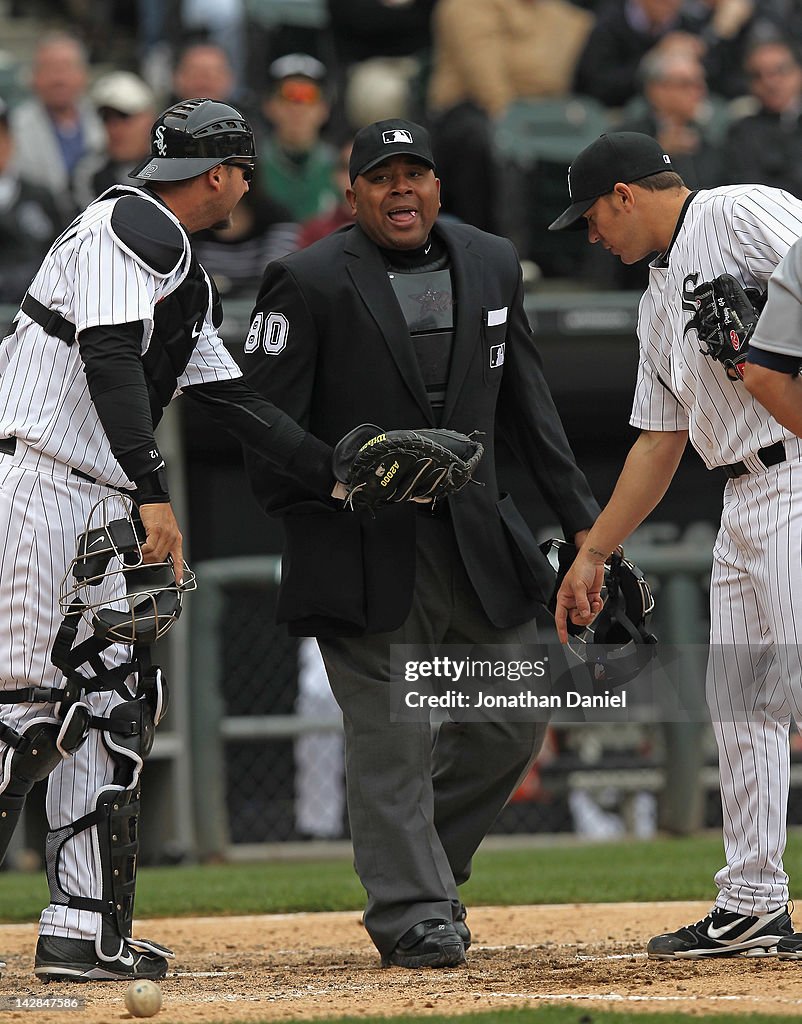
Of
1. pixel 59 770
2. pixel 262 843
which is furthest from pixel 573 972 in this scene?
pixel 262 843

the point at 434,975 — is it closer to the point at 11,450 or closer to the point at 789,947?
the point at 789,947

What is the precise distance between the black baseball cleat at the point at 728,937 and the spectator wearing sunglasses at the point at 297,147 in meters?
6.09

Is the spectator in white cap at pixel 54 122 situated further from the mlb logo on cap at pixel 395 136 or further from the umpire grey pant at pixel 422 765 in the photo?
the umpire grey pant at pixel 422 765

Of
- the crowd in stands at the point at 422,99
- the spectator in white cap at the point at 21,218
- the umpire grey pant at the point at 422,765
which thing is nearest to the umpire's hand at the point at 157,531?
the umpire grey pant at the point at 422,765

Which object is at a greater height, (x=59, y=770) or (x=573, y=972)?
(x=59, y=770)

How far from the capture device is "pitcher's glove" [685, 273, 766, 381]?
3736 mm

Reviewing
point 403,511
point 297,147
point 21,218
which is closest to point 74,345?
point 403,511

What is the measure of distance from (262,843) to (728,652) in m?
4.57

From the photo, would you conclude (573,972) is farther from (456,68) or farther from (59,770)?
(456,68)

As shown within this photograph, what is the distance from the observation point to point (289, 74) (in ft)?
31.3

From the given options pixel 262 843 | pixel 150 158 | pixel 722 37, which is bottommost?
pixel 262 843

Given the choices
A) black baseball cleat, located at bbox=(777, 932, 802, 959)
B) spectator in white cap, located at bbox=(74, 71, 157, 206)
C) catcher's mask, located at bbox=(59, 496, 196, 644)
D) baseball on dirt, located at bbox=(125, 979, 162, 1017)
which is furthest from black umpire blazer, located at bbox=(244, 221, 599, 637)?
spectator in white cap, located at bbox=(74, 71, 157, 206)

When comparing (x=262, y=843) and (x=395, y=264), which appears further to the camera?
(x=262, y=843)

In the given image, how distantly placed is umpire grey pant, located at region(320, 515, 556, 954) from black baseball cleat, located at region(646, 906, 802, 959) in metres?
0.54
